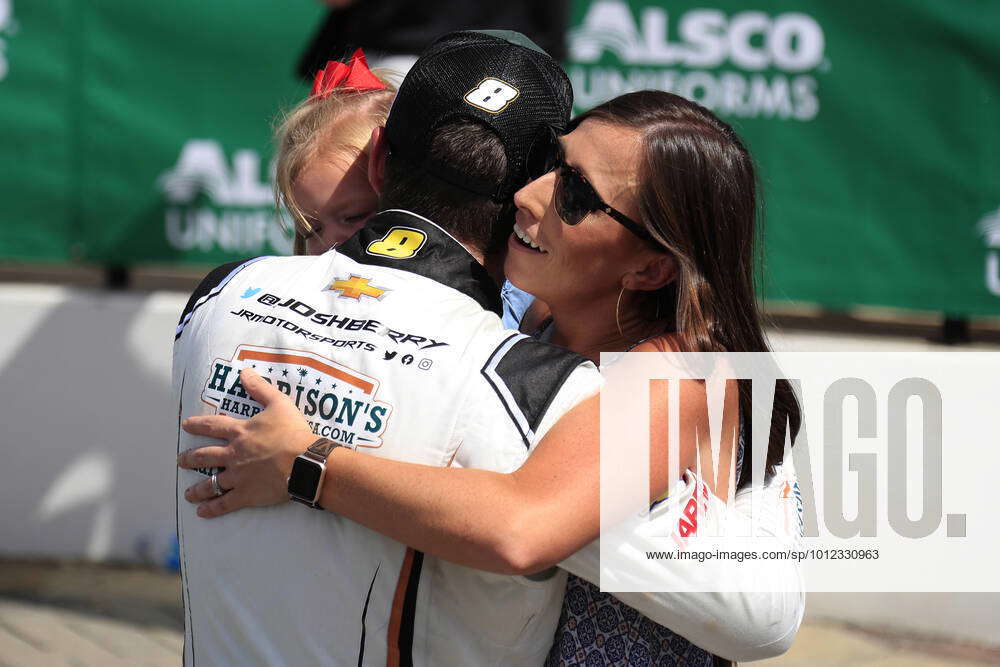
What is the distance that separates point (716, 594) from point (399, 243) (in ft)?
2.10

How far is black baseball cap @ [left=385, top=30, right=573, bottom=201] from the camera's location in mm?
1568

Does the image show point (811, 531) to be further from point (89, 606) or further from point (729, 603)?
point (89, 606)

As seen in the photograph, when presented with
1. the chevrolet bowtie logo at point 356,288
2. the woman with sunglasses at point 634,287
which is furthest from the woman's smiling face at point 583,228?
the chevrolet bowtie logo at point 356,288

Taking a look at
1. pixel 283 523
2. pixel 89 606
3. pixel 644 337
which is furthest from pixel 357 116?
pixel 89 606

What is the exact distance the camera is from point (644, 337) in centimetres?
172

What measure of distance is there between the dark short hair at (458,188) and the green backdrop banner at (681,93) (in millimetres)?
2539

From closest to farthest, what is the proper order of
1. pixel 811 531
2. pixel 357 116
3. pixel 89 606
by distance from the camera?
pixel 357 116, pixel 811 531, pixel 89 606

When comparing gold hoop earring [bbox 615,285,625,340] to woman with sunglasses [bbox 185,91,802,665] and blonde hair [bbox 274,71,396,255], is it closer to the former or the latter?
woman with sunglasses [bbox 185,91,802,665]

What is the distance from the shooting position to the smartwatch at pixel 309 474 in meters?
1.41

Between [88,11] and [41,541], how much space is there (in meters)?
2.03

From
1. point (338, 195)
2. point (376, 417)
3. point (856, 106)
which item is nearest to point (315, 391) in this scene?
point (376, 417)

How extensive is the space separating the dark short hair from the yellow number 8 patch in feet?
0.14

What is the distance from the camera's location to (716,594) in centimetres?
148

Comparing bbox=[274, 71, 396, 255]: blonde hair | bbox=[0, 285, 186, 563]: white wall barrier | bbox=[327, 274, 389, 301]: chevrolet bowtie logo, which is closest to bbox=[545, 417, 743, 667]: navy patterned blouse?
bbox=[327, 274, 389, 301]: chevrolet bowtie logo
